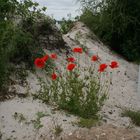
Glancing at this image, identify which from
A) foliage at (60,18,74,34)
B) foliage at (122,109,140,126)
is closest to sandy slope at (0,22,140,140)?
foliage at (122,109,140,126)

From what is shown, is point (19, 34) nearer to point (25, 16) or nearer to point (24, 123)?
point (25, 16)

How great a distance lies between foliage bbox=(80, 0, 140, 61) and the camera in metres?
13.8

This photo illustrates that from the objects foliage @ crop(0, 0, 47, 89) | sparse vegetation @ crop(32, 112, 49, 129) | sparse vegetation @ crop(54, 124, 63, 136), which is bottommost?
sparse vegetation @ crop(54, 124, 63, 136)

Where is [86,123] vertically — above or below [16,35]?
below

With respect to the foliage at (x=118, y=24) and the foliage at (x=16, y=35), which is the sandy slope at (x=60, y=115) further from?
the foliage at (x=118, y=24)

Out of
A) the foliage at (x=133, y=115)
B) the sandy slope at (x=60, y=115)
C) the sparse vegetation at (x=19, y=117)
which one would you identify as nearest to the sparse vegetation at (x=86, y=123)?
the sandy slope at (x=60, y=115)

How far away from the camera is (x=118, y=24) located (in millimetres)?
14031

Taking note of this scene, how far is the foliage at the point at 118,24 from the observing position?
543 inches

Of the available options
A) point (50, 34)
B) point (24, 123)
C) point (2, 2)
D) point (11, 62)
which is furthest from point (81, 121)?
point (50, 34)

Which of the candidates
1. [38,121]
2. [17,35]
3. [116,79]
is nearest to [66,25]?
[116,79]

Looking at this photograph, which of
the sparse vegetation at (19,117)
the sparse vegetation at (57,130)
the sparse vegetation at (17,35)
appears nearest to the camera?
the sparse vegetation at (57,130)

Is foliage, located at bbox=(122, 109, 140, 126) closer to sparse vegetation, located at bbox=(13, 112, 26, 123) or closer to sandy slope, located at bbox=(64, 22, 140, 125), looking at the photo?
sandy slope, located at bbox=(64, 22, 140, 125)

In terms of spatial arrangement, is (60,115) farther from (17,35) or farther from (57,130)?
(17,35)

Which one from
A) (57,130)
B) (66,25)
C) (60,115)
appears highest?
(66,25)
